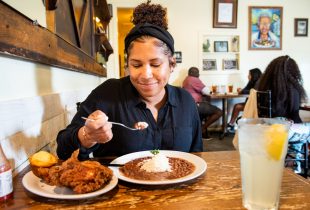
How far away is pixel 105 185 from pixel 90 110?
1.76ft

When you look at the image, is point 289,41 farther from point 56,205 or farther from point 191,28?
point 56,205

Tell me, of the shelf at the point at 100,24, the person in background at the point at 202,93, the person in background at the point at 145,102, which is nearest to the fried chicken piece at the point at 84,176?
the person in background at the point at 145,102

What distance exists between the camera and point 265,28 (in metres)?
5.64

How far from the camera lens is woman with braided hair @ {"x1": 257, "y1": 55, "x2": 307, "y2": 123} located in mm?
2658

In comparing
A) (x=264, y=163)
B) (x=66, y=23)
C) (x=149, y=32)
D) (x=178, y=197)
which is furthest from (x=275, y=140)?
(x=66, y=23)

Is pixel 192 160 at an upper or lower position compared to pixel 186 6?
lower

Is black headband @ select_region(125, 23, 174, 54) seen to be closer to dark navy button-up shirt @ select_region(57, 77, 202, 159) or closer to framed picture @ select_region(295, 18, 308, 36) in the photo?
dark navy button-up shirt @ select_region(57, 77, 202, 159)

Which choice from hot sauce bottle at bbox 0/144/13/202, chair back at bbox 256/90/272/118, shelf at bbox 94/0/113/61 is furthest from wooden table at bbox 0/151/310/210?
shelf at bbox 94/0/113/61

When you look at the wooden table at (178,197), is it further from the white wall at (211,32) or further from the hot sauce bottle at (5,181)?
the white wall at (211,32)

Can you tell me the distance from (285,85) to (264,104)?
28 centimetres

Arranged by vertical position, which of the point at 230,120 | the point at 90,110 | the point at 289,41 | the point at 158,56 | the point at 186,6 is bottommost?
the point at 230,120

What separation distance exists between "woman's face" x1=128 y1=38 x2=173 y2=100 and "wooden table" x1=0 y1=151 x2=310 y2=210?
1.67 feet

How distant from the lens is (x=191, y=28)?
556cm

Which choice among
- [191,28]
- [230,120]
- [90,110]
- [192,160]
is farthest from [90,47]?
[230,120]
